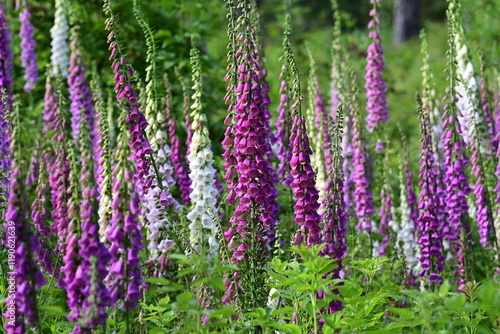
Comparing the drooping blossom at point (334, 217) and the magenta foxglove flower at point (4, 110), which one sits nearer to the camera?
the drooping blossom at point (334, 217)

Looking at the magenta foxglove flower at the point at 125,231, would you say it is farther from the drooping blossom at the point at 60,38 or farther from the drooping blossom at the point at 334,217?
the drooping blossom at the point at 60,38

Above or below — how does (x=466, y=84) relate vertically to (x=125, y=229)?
above

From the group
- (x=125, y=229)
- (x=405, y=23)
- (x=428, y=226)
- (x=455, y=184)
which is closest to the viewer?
(x=125, y=229)

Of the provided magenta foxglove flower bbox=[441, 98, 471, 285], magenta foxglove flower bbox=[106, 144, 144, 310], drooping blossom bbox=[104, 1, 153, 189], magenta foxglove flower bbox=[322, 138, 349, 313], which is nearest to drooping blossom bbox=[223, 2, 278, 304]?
magenta foxglove flower bbox=[322, 138, 349, 313]

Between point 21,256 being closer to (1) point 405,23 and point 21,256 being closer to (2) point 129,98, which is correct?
(2) point 129,98

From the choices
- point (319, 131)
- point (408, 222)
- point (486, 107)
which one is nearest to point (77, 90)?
point (319, 131)

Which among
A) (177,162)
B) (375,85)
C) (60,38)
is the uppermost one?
(60,38)

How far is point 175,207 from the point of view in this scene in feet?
15.6

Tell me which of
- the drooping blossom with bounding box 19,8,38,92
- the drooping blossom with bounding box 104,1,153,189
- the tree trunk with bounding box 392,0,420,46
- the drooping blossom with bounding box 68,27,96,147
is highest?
the tree trunk with bounding box 392,0,420,46

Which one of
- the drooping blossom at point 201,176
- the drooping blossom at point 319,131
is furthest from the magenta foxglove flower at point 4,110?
the drooping blossom at point 319,131

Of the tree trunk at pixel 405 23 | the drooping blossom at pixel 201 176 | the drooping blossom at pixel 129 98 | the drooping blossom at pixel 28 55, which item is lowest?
the drooping blossom at pixel 201 176

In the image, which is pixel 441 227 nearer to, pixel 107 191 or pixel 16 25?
pixel 107 191

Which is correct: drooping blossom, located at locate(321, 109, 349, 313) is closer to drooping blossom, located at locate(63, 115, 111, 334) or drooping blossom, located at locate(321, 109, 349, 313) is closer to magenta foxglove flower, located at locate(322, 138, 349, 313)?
magenta foxglove flower, located at locate(322, 138, 349, 313)

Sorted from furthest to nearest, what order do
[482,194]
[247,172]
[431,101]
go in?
1. [431,101]
2. [482,194]
3. [247,172]
